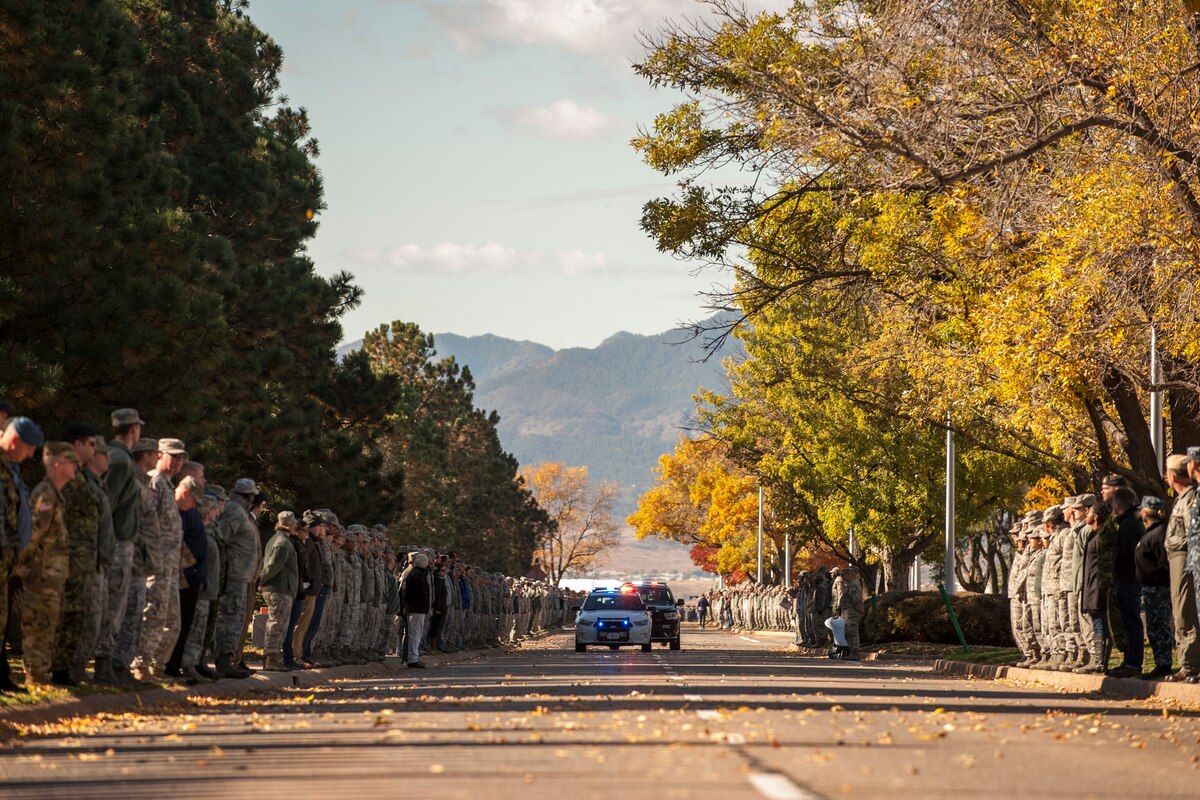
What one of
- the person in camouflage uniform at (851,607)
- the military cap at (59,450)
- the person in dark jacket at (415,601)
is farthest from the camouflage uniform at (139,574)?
the person in camouflage uniform at (851,607)

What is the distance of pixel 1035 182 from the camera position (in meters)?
23.3

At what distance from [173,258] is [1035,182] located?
11.3m

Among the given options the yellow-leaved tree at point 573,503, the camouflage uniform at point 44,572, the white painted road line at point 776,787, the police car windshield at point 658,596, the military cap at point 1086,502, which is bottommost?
the white painted road line at point 776,787

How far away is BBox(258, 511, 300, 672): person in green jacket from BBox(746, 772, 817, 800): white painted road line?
1315 cm

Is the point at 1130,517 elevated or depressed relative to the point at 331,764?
elevated

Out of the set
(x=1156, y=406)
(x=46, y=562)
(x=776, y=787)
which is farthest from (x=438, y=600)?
(x=776, y=787)

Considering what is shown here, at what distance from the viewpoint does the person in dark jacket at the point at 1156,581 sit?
63.0 ft

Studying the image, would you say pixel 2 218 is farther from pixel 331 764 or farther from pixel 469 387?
pixel 469 387

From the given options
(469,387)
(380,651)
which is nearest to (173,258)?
(380,651)

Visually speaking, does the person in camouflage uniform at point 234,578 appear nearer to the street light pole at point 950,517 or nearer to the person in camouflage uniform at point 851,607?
the person in camouflage uniform at point 851,607

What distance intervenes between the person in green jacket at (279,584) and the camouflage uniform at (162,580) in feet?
14.6

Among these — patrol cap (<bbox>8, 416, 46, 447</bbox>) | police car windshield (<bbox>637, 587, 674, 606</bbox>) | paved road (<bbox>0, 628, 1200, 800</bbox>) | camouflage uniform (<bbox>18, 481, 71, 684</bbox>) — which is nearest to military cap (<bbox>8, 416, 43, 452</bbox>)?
patrol cap (<bbox>8, 416, 46, 447</bbox>)

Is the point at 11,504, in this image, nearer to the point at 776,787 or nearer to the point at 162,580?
the point at 162,580

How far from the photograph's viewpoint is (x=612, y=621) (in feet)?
139
